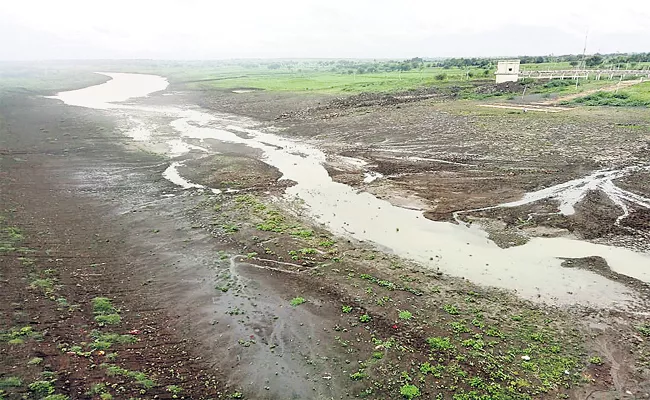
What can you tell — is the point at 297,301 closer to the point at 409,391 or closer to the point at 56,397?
the point at 409,391

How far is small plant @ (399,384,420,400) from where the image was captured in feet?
33.0

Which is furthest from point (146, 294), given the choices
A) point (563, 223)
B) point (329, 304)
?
point (563, 223)

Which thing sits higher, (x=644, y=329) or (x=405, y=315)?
(x=644, y=329)

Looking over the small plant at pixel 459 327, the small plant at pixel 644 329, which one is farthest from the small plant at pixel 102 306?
the small plant at pixel 644 329

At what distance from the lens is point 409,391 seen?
399 inches

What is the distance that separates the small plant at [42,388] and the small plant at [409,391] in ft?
26.9

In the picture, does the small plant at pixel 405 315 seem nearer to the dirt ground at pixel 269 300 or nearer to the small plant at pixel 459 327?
the dirt ground at pixel 269 300

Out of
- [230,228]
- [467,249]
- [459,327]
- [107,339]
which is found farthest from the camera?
[230,228]

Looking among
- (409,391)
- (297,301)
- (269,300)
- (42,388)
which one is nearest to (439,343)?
(409,391)

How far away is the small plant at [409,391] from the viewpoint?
10.0 metres

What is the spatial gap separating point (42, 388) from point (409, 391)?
340 inches

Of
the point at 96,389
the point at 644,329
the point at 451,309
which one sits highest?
the point at 644,329

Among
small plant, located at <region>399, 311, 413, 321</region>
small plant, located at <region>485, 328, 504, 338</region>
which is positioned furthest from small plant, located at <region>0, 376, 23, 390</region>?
small plant, located at <region>485, 328, 504, 338</region>

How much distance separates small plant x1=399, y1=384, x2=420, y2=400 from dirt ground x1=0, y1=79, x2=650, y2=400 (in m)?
0.06
